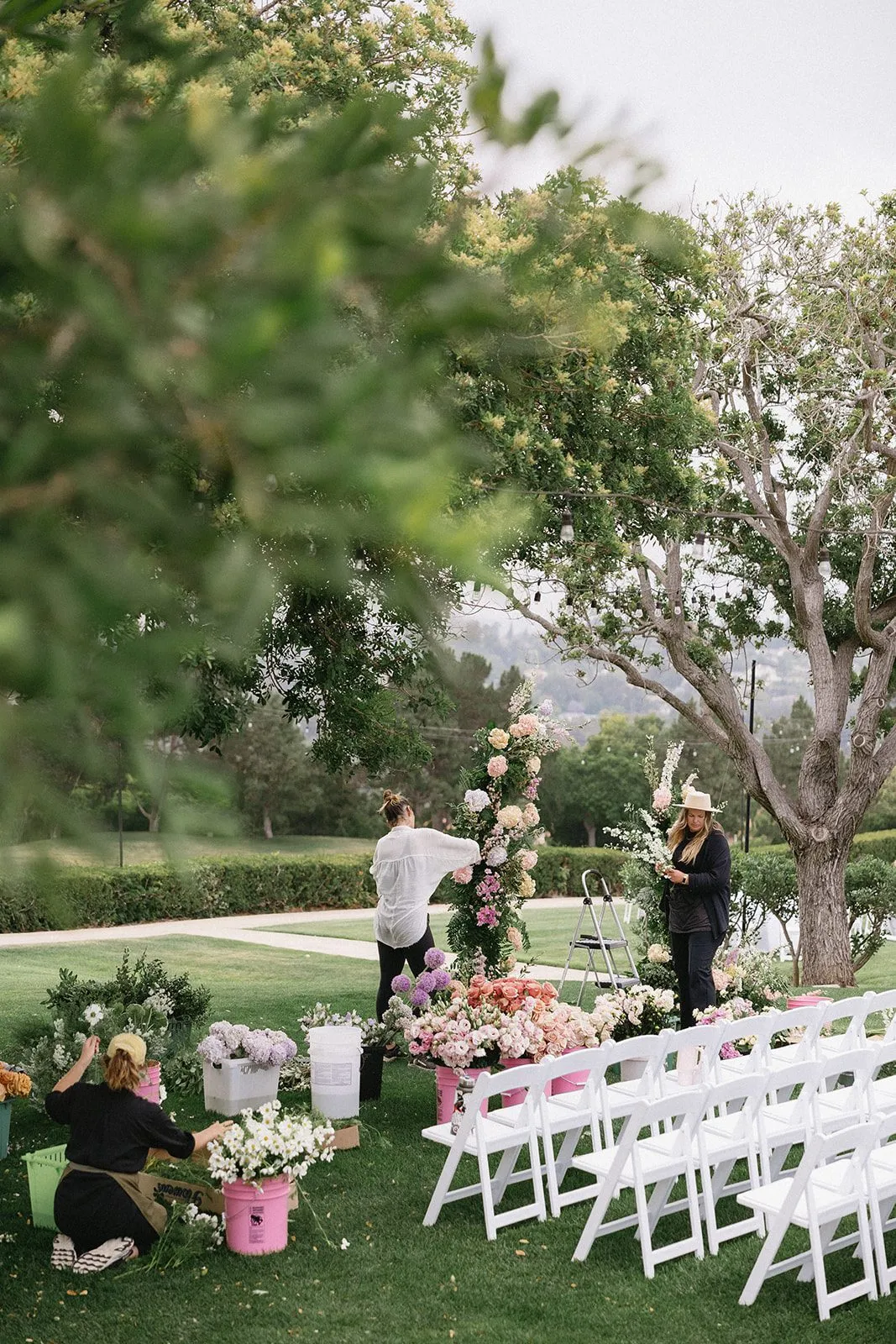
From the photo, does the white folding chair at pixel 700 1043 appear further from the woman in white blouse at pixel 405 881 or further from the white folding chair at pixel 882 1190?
the woman in white blouse at pixel 405 881

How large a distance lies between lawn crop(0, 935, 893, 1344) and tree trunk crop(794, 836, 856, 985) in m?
9.27

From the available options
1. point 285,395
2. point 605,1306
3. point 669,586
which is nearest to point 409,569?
point 285,395

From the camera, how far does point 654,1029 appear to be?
8.55 meters

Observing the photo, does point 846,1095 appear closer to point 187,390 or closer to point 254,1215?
point 254,1215

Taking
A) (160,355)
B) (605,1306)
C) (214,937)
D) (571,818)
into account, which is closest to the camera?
(160,355)

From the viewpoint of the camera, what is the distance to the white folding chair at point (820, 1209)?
4.89 m

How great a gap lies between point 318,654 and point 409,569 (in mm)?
5593

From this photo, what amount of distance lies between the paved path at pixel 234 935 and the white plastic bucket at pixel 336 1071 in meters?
8.19

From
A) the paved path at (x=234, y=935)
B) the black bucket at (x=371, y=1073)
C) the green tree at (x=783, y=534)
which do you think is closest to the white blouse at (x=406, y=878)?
the black bucket at (x=371, y=1073)

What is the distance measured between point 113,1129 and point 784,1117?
306 centimetres

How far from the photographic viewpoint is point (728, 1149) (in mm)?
5828

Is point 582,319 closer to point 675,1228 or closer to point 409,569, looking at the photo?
point 409,569

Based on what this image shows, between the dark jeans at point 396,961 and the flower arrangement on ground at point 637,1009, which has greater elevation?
the dark jeans at point 396,961

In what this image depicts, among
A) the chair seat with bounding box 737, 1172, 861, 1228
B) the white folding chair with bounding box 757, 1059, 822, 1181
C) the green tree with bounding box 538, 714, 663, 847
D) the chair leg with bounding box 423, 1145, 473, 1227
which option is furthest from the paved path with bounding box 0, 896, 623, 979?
the green tree with bounding box 538, 714, 663, 847
